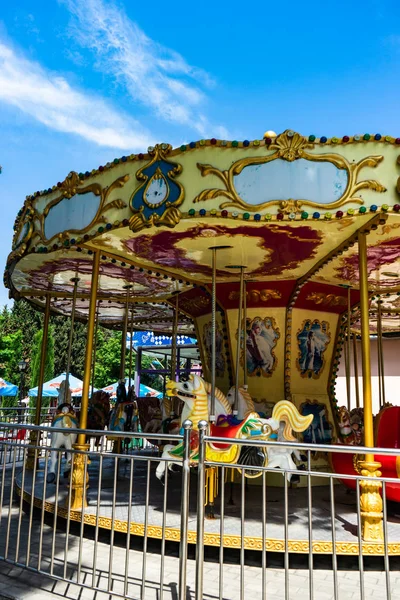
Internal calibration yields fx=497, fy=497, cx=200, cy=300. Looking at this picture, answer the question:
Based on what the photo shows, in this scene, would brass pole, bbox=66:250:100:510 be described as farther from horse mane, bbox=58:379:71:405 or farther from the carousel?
horse mane, bbox=58:379:71:405

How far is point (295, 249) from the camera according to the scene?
6.03 metres

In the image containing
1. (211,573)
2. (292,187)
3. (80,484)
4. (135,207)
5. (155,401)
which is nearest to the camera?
(211,573)

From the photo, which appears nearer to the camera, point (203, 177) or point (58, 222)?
point (203, 177)

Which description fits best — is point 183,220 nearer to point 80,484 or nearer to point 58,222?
point 58,222

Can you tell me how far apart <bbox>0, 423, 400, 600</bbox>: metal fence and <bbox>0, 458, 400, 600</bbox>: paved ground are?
0.01 metres

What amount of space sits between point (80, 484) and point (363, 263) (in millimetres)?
3775

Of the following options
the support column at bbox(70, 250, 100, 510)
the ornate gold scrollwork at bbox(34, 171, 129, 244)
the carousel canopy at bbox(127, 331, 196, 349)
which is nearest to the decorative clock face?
the ornate gold scrollwork at bbox(34, 171, 129, 244)

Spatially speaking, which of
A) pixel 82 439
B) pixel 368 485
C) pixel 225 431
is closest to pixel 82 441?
pixel 82 439

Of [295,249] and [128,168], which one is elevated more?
[128,168]

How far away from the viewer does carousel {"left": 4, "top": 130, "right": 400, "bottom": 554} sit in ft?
14.4

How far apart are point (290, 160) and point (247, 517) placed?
3.50 meters

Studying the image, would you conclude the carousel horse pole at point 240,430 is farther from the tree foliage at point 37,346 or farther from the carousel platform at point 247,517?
the tree foliage at point 37,346

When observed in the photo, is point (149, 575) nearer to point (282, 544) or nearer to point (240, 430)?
point (282, 544)

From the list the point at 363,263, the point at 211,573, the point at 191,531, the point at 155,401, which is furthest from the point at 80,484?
the point at 155,401
